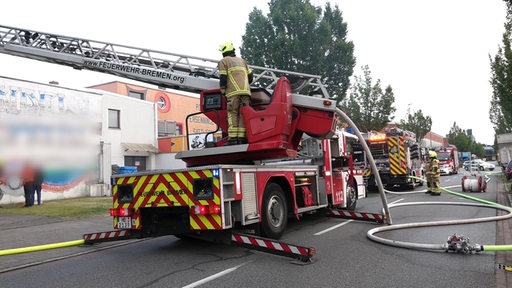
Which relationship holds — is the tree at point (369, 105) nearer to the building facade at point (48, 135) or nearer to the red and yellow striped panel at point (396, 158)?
the red and yellow striped panel at point (396, 158)

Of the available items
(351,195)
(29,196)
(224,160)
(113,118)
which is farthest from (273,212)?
(113,118)

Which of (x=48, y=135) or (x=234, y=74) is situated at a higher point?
(x=234, y=74)

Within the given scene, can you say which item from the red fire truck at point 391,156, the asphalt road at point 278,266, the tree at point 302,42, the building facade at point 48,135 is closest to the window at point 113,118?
the tree at point 302,42

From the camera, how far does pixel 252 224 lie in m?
7.35

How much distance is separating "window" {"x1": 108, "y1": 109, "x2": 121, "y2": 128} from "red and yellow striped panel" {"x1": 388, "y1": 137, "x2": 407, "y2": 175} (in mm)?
13925

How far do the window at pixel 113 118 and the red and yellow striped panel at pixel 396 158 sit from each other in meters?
13.9

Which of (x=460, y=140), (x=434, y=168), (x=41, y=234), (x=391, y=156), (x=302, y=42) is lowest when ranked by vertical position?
(x=41, y=234)

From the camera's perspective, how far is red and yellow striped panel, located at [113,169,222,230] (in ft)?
20.7

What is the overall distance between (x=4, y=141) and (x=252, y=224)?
15.1 ft

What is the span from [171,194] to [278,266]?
2.07 m

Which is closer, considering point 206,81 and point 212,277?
point 212,277

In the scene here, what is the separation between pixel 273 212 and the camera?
7691 mm

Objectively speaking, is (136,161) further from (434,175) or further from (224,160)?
(224,160)

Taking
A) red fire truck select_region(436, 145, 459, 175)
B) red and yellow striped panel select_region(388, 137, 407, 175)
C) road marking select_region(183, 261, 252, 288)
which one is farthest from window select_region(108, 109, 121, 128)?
red fire truck select_region(436, 145, 459, 175)
